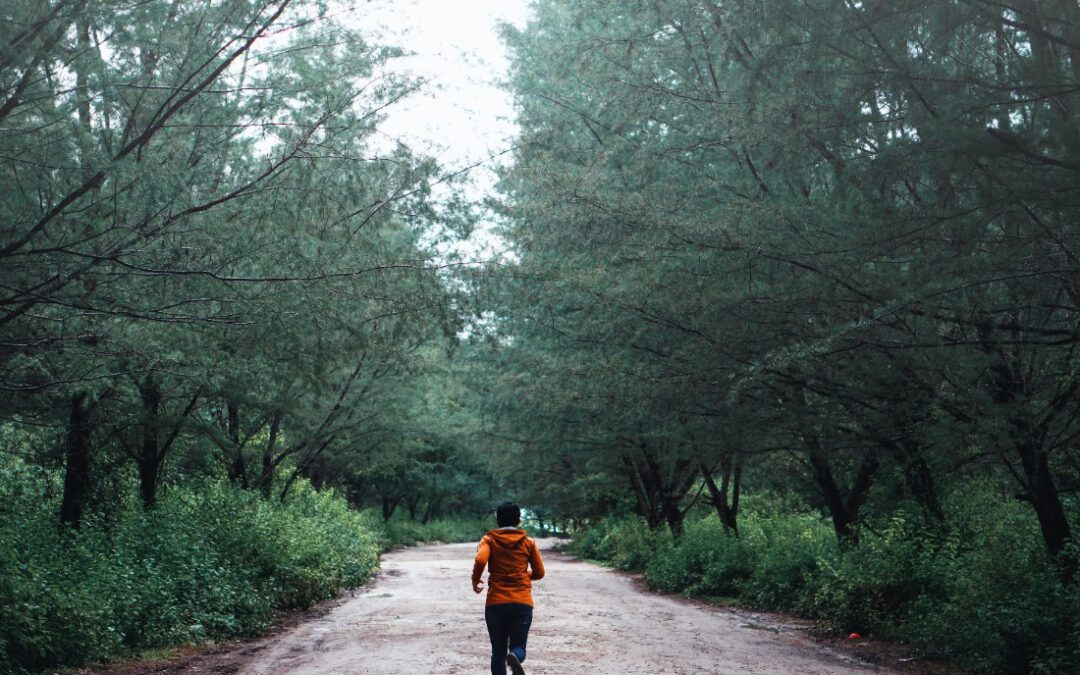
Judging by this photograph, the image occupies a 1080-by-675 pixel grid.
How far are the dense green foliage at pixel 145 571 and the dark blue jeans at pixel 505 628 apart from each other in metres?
4.43

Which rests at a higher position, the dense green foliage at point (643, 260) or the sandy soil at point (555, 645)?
the dense green foliage at point (643, 260)

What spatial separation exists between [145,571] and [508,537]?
21.6 feet

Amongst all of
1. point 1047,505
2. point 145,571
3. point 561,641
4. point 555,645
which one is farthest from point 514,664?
point 145,571

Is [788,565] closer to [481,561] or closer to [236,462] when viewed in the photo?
[481,561]

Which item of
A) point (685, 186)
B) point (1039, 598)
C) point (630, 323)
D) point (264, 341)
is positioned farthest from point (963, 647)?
point (264, 341)

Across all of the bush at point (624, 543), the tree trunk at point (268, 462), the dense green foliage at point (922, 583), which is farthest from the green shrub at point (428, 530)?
the dense green foliage at point (922, 583)

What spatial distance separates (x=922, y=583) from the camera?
12.4 meters

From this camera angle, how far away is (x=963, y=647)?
33.2 ft

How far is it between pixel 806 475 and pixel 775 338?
872 cm

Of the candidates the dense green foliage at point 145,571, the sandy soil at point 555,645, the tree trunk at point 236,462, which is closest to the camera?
the dense green foliage at point 145,571

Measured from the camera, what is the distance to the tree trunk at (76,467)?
13.1m

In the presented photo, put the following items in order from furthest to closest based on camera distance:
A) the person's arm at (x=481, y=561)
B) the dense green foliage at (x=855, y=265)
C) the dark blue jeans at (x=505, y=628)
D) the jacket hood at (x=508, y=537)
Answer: the jacket hood at (x=508, y=537) < the dark blue jeans at (x=505, y=628) < the person's arm at (x=481, y=561) < the dense green foliage at (x=855, y=265)

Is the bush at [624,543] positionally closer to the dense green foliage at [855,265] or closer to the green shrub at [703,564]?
the green shrub at [703,564]

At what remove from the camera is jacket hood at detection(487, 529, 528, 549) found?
26.2ft
